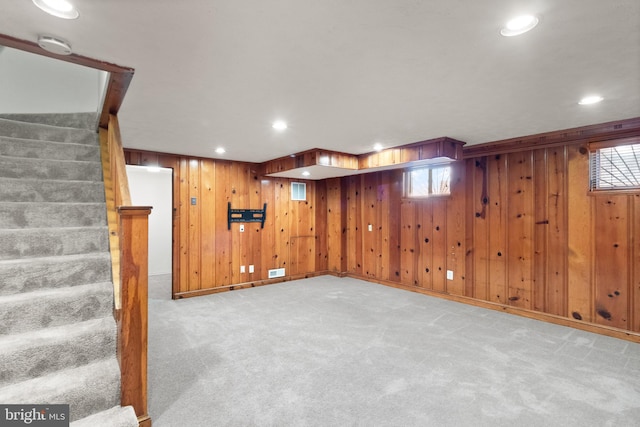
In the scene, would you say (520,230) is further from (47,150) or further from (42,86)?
(42,86)

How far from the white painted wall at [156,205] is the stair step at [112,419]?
5228mm

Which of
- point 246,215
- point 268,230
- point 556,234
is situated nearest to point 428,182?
point 556,234

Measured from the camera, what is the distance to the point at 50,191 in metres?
2.54

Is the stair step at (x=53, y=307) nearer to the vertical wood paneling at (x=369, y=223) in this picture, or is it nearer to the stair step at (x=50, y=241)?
the stair step at (x=50, y=241)

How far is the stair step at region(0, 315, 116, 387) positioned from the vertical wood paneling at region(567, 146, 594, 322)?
4.39m

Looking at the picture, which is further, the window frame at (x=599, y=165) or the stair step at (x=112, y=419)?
the window frame at (x=599, y=165)

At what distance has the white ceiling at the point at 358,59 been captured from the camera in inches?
53.1

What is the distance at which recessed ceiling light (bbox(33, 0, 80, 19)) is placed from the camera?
1284 mm

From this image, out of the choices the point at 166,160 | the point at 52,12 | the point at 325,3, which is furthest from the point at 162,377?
the point at 166,160

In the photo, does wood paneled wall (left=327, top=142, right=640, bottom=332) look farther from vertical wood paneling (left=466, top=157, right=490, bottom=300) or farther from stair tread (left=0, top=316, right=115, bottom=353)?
stair tread (left=0, top=316, right=115, bottom=353)

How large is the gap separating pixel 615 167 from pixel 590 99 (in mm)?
1311

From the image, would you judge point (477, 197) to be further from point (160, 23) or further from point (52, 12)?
point (52, 12)

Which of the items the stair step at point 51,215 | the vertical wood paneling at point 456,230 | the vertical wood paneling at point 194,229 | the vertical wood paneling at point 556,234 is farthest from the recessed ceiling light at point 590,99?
the vertical wood paneling at point 194,229

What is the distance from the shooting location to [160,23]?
56.4 inches
